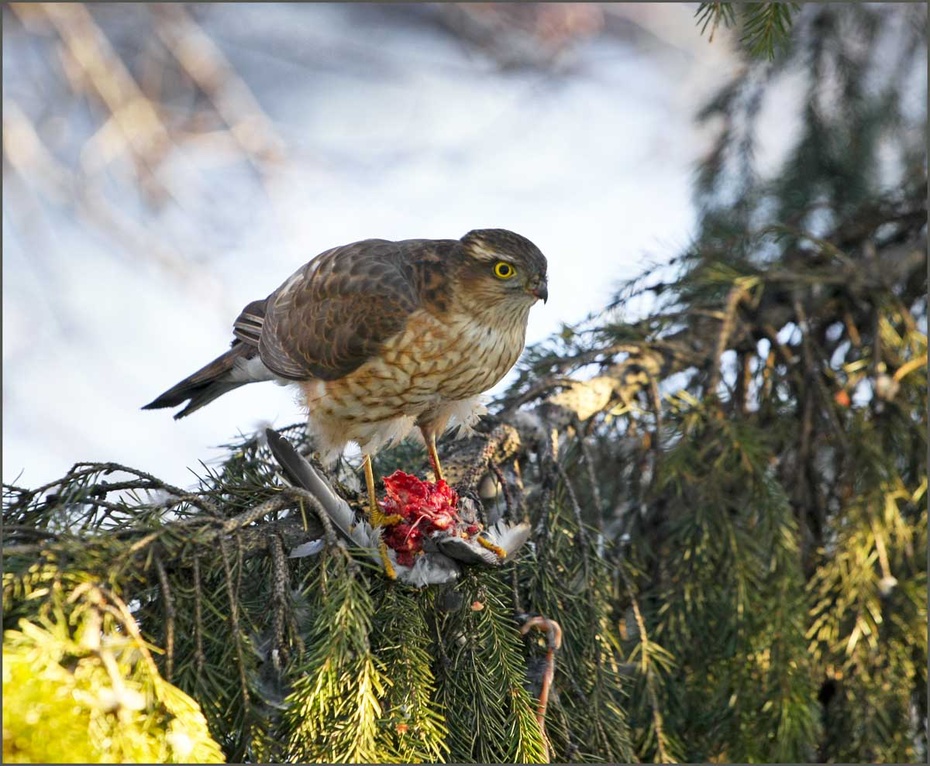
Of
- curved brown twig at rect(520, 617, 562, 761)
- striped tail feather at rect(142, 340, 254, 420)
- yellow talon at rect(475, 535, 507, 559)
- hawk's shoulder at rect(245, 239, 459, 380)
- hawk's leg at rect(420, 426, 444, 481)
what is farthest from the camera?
striped tail feather at rect(142, 340, 254, 420)

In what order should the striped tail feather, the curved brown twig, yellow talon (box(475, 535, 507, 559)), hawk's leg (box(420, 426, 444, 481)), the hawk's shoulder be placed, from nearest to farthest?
the curved brown twig
yellow talon (box(475, 535, 507, 559))
hawk's leg (box(420, 426, 444, 481))
the hawk's shoulder
the striped tail feather

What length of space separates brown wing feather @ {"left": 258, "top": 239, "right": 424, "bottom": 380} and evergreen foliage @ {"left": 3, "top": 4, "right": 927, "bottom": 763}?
0.29 metres

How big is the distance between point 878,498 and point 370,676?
Result: 6.41 feet

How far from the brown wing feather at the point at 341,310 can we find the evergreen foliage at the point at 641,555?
0.29 m

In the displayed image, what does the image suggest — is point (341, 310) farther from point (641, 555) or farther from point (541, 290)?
point (641, 555)

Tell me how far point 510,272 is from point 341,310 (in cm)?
52

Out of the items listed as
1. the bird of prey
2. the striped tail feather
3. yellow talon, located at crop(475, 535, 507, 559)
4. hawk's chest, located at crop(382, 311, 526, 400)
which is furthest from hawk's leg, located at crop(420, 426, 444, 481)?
the striped tail feather

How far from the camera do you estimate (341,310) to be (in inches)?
109

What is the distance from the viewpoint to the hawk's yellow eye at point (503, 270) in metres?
2.62

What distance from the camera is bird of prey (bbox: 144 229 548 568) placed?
2631mm

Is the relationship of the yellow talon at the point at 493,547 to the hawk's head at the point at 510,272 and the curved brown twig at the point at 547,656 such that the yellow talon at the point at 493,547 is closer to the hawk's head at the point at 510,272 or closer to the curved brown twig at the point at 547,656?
the curved brown twig at the point at 547,656

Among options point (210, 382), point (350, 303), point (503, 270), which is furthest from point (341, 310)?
point (210, 382)

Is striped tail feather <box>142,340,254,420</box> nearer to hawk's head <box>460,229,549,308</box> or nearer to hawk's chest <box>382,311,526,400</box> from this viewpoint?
hawk's chest <box>382,311,526,400</box>

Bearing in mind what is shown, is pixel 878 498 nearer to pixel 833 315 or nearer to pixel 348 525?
pixel 833 315
